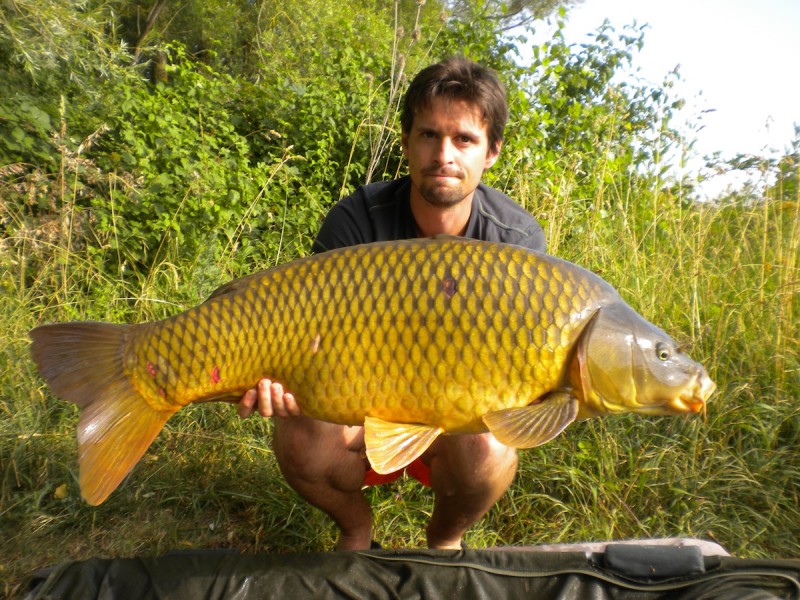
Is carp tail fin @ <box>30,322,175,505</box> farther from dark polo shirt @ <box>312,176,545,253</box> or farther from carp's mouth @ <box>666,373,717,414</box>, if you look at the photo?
carp's mouth @ <box>666,373,717,414</box>

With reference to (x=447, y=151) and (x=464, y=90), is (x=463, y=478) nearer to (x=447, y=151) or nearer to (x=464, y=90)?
(x=447, y=151)

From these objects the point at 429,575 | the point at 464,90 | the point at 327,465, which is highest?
the point at 464,90

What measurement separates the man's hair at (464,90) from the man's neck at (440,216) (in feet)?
0.82

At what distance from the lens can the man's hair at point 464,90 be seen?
2.02m

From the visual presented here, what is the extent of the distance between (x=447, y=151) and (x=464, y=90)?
24 centimetres

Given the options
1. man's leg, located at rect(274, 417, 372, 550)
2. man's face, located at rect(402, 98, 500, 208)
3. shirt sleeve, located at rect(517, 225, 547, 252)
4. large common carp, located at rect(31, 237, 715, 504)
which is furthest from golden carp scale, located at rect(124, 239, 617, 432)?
shirt sleeve, located at rect(517, 225, 547, 252)

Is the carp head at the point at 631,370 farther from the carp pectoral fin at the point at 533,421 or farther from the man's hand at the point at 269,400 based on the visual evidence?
the man's hand at the point at 269,400

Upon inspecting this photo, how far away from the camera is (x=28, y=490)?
6.72 feet

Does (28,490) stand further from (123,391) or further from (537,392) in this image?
(537,392)

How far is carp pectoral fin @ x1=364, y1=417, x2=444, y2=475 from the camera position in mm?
1355

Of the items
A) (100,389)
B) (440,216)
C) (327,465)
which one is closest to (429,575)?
(327,465)

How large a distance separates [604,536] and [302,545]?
89 centimetres

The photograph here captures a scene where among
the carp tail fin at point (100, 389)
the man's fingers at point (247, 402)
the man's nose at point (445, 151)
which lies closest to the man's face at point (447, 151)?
the man's nose at point (445, 151)

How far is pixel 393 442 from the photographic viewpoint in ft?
4.50
